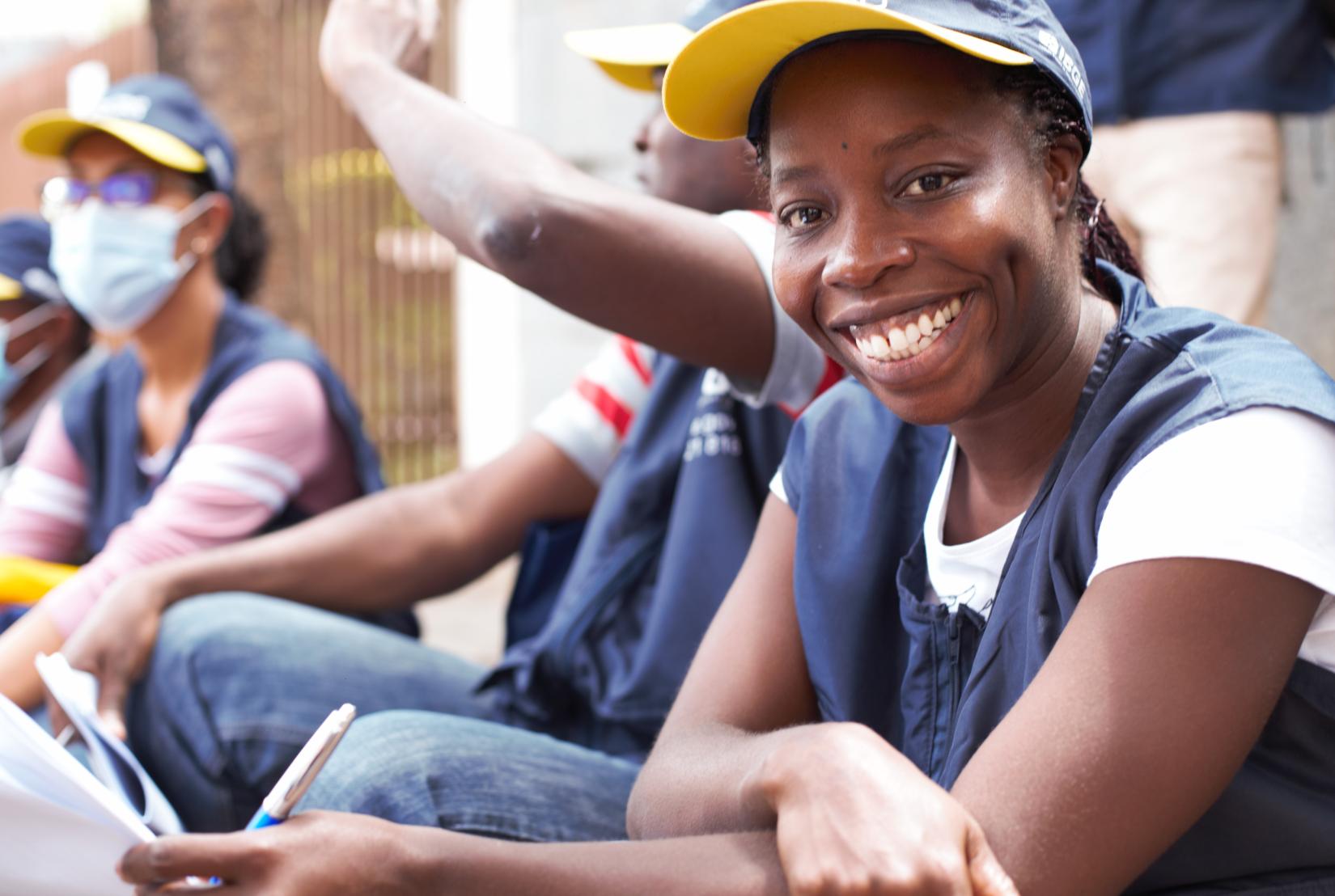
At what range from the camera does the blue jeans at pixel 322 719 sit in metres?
1.81

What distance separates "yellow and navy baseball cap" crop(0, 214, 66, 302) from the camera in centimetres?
397

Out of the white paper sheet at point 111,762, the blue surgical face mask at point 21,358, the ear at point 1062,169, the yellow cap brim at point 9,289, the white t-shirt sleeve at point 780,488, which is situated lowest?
the blue surgical face mask at point 21,358

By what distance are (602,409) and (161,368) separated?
1211 millimetres

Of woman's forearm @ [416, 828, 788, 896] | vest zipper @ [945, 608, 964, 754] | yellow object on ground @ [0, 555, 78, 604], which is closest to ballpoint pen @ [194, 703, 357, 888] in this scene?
woman's forearm @ [416, 828, 788, 896]

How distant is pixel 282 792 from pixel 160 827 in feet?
1.89

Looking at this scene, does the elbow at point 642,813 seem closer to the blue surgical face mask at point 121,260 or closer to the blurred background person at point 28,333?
the blue surgical face mask at point 121,260

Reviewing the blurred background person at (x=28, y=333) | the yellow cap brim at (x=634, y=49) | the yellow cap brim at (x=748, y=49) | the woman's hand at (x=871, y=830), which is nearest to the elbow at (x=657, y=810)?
the woman's hand at (x=871, y=830)

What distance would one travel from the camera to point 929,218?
4.48 ft

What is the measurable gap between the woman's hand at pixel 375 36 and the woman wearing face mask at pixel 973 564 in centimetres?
80

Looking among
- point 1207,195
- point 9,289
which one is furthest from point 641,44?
point 9,289

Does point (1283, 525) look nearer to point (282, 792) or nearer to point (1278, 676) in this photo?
point (1278, 676)

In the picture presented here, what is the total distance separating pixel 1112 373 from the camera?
4.42ft

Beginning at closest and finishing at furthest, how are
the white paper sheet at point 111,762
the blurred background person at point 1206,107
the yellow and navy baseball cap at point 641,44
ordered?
1. the white paper sheet at point 111,762
2. the yellow and navy baseball cap at point 641,44
3. the blurred background person at point 1206,107

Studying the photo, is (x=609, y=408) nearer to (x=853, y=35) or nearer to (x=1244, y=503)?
(x=853, y=35)
